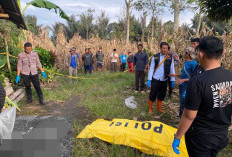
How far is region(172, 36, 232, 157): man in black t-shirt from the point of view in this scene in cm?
145

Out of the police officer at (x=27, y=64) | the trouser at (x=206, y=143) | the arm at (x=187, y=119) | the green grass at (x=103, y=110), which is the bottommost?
the green grass at (x=103, y=110)

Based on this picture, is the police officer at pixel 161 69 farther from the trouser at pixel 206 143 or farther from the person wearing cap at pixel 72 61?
the person wearing cap at pixel 72 61

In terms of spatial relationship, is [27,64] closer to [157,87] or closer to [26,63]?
[26,63]

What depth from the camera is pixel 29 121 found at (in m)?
3.71

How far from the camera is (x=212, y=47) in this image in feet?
4.72

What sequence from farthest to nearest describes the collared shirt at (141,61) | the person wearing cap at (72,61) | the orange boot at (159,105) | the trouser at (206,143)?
the person wearing cap at (72,61) < the collared shirt at (141,61) < the orange boot at (159,105) < the trouser at (206,143)

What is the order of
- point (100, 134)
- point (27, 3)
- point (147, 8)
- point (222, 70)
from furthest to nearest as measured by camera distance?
1. point (147, 8)
2. point (27, 3)
3. point (100, 134)
4. point (222, 70)

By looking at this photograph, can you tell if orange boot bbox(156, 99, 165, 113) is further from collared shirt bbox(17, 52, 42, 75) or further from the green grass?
collared shirt bbox(17, 52, 42, 75)

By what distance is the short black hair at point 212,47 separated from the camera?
56.6 inches

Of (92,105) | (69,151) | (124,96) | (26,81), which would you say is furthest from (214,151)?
(26,81)

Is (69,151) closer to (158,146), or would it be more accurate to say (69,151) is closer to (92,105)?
(158,146)

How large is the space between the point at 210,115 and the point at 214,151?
1.26 ft

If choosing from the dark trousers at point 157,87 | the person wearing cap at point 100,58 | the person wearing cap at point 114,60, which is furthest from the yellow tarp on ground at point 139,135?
the person wearing cap at point 114,60

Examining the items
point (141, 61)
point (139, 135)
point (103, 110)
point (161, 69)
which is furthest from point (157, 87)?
point (141, 61)
